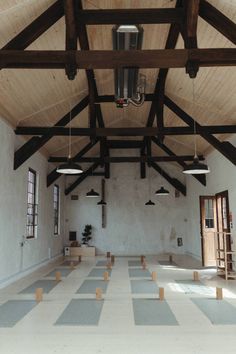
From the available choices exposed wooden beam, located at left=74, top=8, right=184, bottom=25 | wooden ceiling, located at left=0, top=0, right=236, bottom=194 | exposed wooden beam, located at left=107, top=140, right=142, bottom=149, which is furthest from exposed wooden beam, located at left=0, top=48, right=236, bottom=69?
exposed wooden beam, located at left=107, top=140, right=142, bottom=149

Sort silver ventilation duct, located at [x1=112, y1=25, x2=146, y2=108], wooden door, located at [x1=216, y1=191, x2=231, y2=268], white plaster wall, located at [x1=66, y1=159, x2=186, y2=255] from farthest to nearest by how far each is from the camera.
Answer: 1. white plaster wall, located at [x1=66, y1=159, x2=186, y2=255]
2. wooden door, located at [x1=216, y1=191, x2=231, y2=268]
3. silver ventilation duct, located at [x1=112, y1=25, x2=146, y2=108]

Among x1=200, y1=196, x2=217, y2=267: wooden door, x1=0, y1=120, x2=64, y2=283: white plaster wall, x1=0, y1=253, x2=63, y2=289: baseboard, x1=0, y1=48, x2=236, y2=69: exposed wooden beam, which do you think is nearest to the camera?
x1=0, y1=48, x2=236, y2=69: exposed wooden beam

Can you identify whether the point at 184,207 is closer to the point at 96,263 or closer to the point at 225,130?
the point at 96,263

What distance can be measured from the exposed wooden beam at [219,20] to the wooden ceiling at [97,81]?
0.22 feet

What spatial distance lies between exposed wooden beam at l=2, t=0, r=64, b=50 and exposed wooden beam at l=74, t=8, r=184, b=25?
1.12ft

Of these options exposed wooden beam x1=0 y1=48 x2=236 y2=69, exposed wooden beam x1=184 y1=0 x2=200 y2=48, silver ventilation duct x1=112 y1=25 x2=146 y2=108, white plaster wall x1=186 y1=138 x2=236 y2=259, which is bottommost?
white plaster wall x1=186 y1=138 x2=236 y2=259

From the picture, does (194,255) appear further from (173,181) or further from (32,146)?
(32,146)

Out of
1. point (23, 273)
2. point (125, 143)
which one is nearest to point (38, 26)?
point (23, 273)

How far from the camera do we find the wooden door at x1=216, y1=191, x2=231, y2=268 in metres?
9.35

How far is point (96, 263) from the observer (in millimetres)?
11609

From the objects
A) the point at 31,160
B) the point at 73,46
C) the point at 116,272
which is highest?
the point at 73,46

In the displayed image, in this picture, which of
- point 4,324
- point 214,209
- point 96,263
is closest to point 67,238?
point 96,263

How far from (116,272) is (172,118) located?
4.88 meters

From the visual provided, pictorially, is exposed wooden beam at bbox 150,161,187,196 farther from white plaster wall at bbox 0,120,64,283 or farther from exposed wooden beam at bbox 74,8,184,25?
exposed wooden beam at bbox 74,8,184,25
